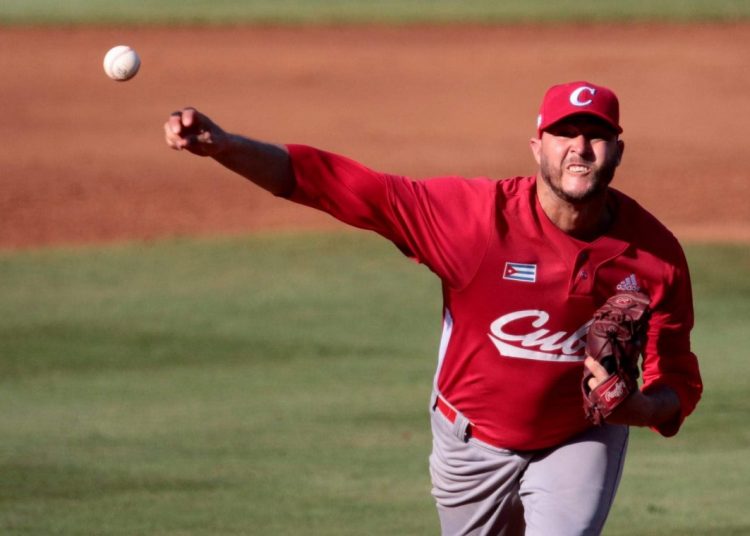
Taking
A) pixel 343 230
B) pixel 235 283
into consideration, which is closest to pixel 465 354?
pixel 235 283

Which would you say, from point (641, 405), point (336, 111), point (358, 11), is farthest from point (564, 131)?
point (358, 11)

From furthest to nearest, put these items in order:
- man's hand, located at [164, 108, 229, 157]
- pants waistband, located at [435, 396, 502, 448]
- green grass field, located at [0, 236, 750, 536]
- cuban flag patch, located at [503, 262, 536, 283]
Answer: green grass field, located at [0, 236, 750, 536]
pants waistband, located at [435, 396, 502, 448]
cuban flag patch, located at [503, 262, 536, 283]
man's hand, located at [164, 108, 229, 157]

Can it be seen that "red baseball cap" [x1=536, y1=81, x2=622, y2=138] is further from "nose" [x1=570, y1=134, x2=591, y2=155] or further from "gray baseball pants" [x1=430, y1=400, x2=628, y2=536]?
"gray baseball pants" [x1=430, y1=400, x2=628, y2=536]

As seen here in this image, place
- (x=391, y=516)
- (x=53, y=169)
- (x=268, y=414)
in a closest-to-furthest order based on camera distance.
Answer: (x=391, y=516)
(x=268, y=414)
(x=53, y=169)

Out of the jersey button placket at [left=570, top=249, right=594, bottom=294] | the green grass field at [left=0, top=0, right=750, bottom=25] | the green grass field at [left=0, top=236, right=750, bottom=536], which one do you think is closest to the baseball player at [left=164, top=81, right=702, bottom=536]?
the jersey button placket at [left=570, top=249, right=594, bottom=294]

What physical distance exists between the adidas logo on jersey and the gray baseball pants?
21.2 inches

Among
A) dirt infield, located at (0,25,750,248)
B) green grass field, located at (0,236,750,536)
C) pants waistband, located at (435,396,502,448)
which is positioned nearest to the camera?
pants waistband, located at (435,396,502,448)

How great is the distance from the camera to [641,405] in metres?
5.02

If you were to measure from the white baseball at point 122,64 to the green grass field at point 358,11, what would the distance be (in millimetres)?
25477

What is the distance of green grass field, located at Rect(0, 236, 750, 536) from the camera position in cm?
816

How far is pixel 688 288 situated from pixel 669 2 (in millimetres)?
30099

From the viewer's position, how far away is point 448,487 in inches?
221

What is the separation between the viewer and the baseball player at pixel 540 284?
5.23 meters

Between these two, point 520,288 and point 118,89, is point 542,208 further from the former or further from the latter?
point 118,89
